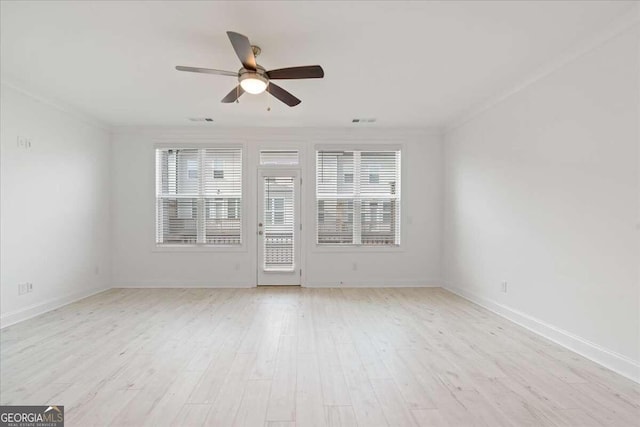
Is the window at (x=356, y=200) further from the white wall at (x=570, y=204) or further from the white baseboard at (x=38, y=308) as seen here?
the white baseboard at (x=38, y=308)

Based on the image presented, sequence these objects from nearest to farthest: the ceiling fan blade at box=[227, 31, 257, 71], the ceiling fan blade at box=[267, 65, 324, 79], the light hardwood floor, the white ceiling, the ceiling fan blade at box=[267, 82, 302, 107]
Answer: the light hardwood floor
the ceiling fan blade at box=[227, 31, 257, 71]
the white ceiling
the ceiling fan blade at box=[267, 65, 324, 79]
the ceiling fan blade at box=[267, 82, 302, 107]

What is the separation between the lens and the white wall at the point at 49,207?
3.78 metres

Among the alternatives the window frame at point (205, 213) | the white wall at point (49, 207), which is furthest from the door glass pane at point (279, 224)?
the white wall at point (49, 207)

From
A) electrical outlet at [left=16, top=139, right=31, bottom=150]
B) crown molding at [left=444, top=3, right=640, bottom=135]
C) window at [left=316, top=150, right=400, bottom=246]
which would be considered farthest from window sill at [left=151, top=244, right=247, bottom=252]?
crown molding at [left=444, top=3, right=640, bottom=135]

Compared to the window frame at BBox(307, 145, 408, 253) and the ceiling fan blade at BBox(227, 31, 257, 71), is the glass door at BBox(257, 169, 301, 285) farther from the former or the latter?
the ceiling fan blade at BBox(227, 31, 257, 71)

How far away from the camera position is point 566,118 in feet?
10.3

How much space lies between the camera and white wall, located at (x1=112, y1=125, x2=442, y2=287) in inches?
224

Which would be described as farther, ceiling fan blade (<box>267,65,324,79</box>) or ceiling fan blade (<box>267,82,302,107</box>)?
ceiling fan blade (<box>267,82,302,107</box>)

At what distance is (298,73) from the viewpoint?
9.16 feet

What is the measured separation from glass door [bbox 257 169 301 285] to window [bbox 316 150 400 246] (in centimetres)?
45

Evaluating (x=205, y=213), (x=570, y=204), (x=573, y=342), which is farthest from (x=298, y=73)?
(x=205, y=213)

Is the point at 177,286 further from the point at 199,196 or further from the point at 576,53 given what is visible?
the point at 576,53

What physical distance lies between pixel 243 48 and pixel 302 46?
745mm

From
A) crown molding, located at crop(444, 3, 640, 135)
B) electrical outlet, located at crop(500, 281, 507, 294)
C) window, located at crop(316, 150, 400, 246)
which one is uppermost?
crown molding, located at crop(444, 3, 640, 135)
